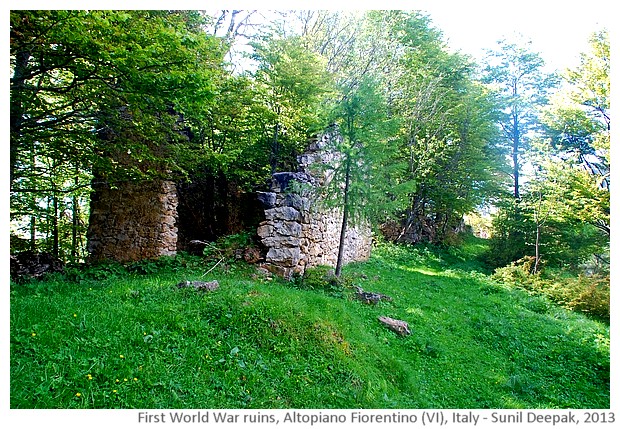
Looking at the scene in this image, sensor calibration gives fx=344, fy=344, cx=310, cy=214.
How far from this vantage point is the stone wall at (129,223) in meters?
7.21

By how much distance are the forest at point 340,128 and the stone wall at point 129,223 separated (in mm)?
303

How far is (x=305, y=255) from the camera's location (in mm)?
6852

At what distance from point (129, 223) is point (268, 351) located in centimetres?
512

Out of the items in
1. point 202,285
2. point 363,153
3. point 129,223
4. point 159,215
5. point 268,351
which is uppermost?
point 363,153

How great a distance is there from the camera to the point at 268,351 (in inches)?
142

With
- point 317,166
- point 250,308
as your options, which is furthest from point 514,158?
point 250,308

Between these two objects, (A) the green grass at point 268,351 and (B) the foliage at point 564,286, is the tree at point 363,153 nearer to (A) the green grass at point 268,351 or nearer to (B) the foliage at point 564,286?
(A) the green grass at point 268,351

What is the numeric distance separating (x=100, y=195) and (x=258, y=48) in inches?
190

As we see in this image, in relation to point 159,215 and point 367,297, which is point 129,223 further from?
point 367,297

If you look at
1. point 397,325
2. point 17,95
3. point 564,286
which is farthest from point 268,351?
point 564,286

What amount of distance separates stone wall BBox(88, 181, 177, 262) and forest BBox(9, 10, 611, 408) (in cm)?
30

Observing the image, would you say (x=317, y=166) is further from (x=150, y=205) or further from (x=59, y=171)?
(x=59, y=171)

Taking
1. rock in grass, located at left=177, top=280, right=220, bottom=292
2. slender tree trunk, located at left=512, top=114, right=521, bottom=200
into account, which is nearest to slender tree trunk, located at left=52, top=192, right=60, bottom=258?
rock in grass, located at left=177, top=280, right=220, bottom=292

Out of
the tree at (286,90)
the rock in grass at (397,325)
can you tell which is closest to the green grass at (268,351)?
the rock in grass at (397,325)
